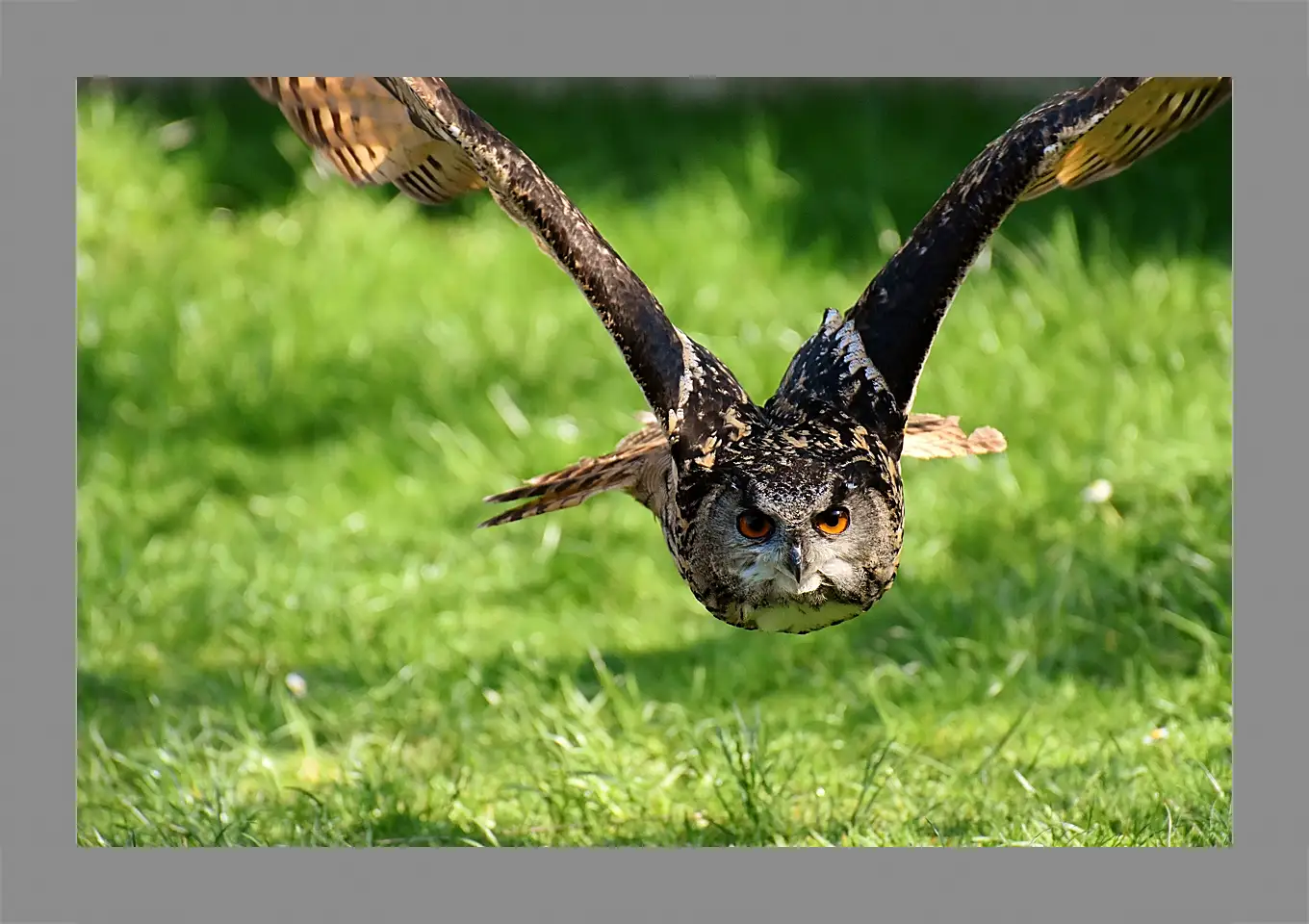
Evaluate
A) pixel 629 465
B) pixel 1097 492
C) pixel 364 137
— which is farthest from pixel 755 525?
pixel 1097 492

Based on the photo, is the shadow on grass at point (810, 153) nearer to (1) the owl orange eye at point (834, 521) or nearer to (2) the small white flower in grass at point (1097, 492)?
(2) the small white flower in grass at point (1097, 492)

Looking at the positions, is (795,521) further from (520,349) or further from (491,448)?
(520,349)

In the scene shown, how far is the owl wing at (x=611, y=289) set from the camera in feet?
11.9

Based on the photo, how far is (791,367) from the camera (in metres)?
4.01

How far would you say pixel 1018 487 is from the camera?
5.82 m

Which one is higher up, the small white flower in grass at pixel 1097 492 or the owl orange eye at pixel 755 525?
the small white flower in grass at pixel 1097 492

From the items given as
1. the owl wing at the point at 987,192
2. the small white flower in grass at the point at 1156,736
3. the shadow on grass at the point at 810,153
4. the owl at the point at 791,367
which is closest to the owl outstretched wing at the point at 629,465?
the owl at the point at 791,367

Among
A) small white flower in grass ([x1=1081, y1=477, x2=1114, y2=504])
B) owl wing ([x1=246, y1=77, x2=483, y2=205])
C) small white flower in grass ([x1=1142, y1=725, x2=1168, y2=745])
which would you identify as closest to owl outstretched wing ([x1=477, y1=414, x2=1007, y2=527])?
owl wing ([x1=246, y1=77, x2=483, y2=205])

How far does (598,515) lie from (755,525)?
273 cm

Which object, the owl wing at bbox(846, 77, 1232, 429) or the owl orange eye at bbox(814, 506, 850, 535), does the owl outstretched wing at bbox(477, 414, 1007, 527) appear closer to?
the owl wing at bbox(846, 77, 1232, 429)

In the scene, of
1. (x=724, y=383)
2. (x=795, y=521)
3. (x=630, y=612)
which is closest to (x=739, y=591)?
(x=795, y=521)

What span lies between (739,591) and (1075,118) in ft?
3.67

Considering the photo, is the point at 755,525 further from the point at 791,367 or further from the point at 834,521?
the point at 791,367

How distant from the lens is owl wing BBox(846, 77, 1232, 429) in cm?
368
